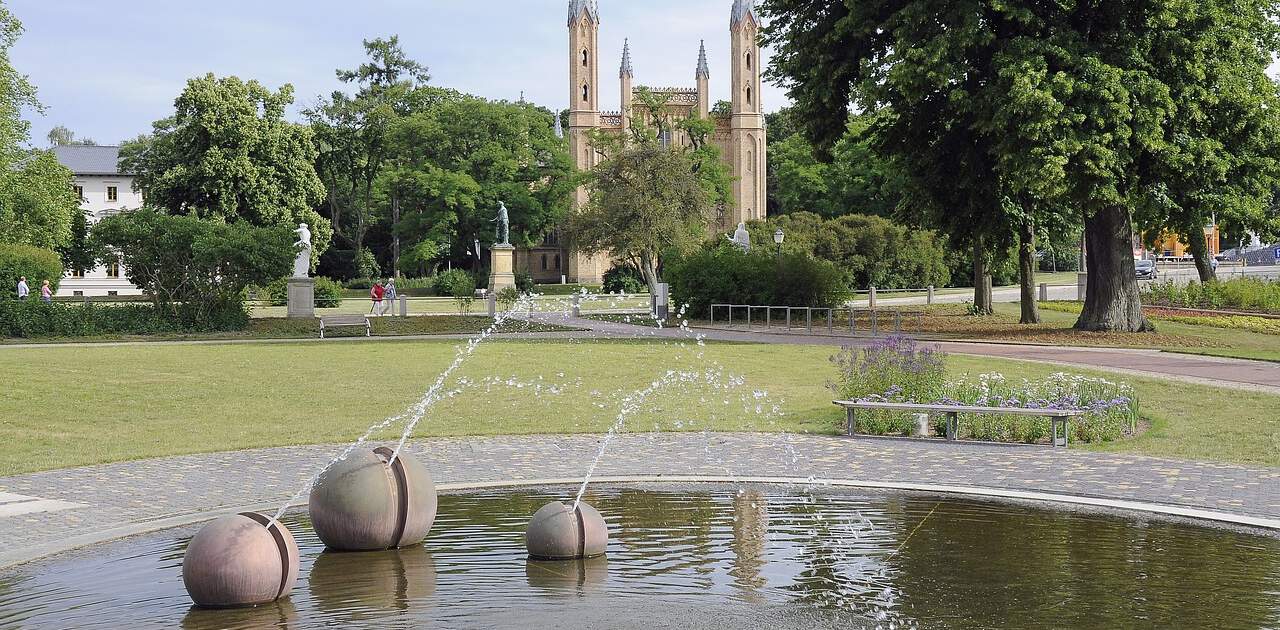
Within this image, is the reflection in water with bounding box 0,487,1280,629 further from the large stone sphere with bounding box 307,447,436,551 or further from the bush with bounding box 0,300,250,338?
the bush with bounding box 0,300,250,338

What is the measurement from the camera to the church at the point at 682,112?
103062 millimetres

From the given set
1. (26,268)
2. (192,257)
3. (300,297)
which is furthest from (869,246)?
(26,268)

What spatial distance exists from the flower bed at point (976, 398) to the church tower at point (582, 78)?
8702cm

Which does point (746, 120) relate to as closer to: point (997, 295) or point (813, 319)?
point (997, 295)

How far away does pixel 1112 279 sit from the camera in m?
31.1

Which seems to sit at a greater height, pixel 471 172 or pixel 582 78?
pixel 582 78

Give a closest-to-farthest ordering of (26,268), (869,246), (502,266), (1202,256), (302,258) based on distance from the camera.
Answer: (26,268), (1202,256), (302,258), (869,246), (502,266)

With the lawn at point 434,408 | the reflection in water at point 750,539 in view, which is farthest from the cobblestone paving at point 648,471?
the reflection in water at point 750,539

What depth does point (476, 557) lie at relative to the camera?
848 cm

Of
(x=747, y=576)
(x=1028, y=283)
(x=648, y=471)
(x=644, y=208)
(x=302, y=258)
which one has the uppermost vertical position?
(x=644, y=208)

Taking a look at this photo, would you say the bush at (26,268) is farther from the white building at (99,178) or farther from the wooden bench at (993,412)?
the white building at (99,178)

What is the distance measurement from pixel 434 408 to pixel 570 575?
938 centimetres

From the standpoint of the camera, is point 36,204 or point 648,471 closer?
point 648,471

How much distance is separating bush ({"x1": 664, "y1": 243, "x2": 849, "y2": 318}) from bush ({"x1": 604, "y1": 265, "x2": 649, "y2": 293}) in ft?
90.5
